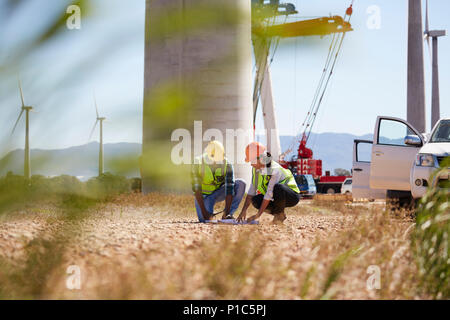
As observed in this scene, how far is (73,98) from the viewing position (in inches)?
26.8

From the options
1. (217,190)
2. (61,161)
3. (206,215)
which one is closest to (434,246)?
(61,161)

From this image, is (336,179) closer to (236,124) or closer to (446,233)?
(236,124)

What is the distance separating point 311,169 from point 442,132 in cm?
2193

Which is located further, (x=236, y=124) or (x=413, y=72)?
(x=413, y=72)

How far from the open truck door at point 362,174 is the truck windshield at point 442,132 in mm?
1954

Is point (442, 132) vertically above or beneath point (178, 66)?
above

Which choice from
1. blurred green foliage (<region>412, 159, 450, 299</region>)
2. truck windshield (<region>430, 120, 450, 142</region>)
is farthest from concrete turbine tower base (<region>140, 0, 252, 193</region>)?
truck windshield (<region>430, 120, 450, 142</region>)

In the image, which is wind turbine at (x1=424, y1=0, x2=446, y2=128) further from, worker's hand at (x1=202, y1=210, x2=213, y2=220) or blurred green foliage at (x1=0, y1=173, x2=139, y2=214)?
blurred green foliage at (x1=0, y1=173, x2=139, y2=214)

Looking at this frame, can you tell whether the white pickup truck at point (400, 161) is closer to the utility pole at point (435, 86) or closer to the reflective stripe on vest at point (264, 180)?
the reflective stripe on vest at point (264, 180)

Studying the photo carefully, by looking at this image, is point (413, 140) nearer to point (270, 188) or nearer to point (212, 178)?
point (270, 188)

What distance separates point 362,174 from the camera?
34.6ft

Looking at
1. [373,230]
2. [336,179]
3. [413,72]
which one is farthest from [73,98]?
[336,179]

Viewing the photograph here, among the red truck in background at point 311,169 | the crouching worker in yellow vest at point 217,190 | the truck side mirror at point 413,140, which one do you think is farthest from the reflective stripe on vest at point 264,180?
the red truck in background at point 311,169
